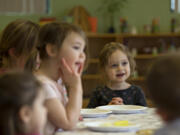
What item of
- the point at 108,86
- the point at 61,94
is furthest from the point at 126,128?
the point at 108,86

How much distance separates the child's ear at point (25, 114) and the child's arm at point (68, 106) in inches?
14.0

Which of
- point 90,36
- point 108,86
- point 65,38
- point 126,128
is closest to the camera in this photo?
point 126,128

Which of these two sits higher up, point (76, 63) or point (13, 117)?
point (76, 63)

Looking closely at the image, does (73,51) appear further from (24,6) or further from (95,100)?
(24,6)

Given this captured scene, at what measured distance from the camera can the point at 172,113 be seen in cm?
103

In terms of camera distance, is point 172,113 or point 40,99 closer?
point 172,113

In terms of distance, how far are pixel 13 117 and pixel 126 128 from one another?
0.56 m

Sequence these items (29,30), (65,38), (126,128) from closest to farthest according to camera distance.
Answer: (126,128), (65,38), (29,30)

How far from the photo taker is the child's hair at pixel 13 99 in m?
1.03

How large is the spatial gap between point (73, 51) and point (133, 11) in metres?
4.59

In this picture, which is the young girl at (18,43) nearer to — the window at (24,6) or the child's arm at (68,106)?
the child's arm at (68,106)

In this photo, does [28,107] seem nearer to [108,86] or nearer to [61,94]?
[61,94]

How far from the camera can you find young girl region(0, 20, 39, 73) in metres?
2.08

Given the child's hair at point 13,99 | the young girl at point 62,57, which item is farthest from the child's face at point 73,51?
the child's hair at point 13,99
